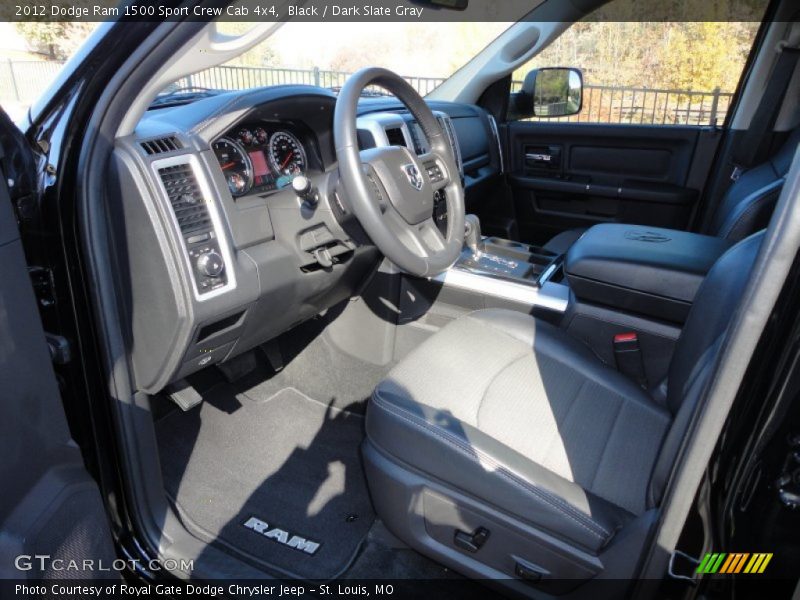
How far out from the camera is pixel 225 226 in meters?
1.47

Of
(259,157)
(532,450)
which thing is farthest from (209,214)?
(532,450)

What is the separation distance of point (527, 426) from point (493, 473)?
21cm

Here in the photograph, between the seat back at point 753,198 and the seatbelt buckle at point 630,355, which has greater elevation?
the seat back at point 753,198

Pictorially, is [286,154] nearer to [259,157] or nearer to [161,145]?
[259,157]

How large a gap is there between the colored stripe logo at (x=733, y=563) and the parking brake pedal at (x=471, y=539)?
502 mm

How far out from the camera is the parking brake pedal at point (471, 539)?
138 cm

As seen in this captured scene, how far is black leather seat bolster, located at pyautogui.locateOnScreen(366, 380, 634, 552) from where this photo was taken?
4.11 ft

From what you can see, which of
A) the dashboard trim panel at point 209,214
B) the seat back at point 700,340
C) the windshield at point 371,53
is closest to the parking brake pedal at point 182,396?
the dashboard trim panel at point 209,214

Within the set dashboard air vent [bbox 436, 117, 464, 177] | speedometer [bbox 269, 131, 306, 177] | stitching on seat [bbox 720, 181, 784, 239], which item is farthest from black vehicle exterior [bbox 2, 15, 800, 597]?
dashboard air vent [bbox 436, 117, 464, 177]

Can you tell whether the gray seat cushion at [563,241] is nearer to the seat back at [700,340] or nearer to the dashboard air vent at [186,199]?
the seat back at [700,340]

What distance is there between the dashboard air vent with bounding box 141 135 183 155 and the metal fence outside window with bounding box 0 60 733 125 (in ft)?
0.46

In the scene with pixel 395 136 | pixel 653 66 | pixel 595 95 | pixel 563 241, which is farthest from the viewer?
pixel 653 66

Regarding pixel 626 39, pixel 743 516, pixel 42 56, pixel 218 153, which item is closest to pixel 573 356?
pixel 743 516

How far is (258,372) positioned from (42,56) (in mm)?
1240
